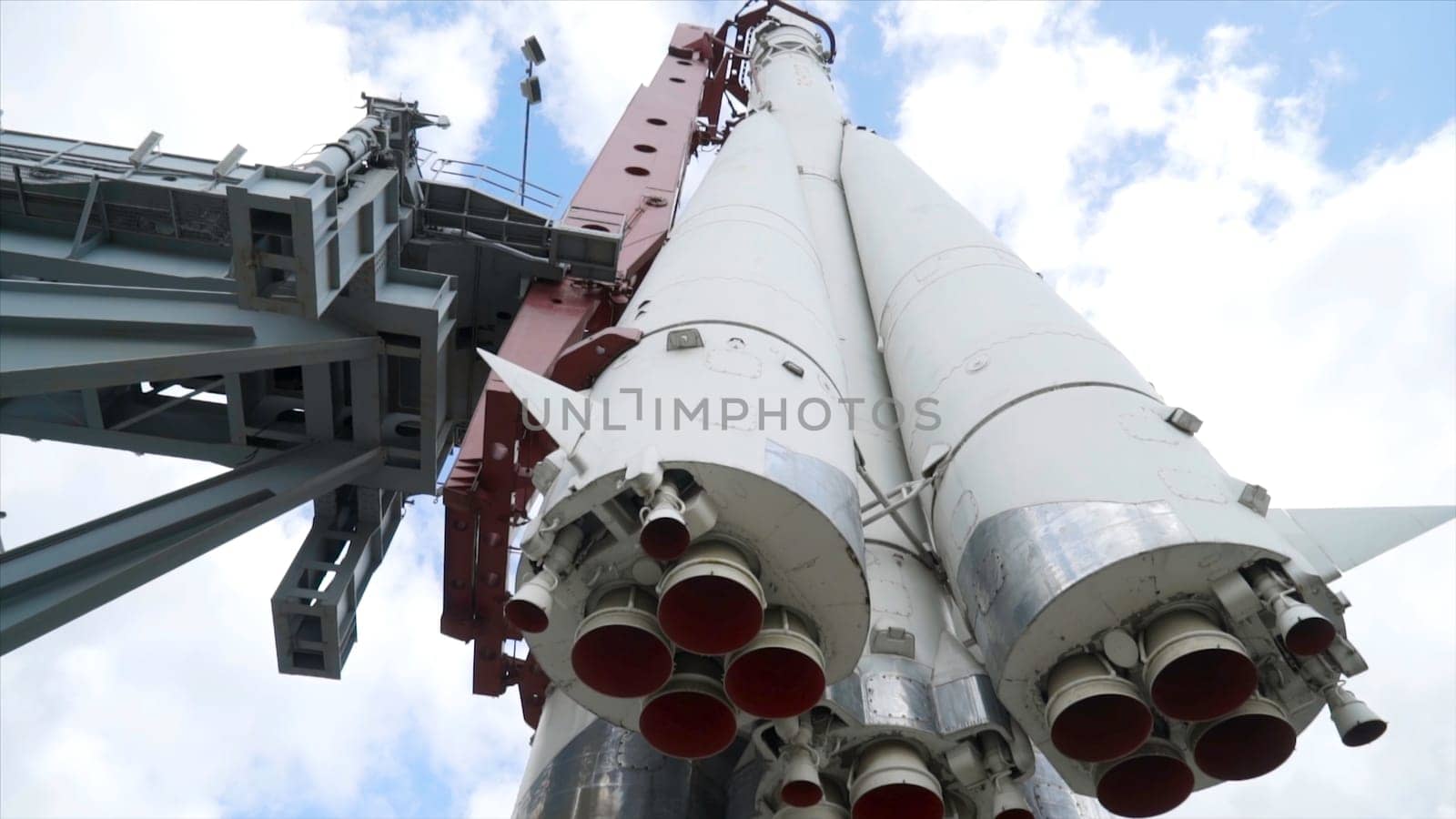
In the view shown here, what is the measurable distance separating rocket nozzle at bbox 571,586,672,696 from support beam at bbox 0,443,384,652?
3.37 metres

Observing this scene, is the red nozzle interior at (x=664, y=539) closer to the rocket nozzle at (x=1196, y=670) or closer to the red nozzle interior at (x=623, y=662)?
the red nozzle interior at (x=623, y=662)

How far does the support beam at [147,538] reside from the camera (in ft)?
16.7

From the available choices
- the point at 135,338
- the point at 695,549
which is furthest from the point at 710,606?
the point at 135,338

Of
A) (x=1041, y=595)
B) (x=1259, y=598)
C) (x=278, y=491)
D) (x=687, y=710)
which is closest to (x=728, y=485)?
(x=687, y=710)

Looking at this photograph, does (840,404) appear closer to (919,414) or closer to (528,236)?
(919,414)

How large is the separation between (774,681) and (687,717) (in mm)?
392

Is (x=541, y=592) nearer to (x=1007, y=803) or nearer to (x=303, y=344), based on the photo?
(x=1007, y=803)

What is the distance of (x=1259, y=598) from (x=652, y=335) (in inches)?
113

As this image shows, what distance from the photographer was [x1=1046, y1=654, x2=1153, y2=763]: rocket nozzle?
11.8 ft

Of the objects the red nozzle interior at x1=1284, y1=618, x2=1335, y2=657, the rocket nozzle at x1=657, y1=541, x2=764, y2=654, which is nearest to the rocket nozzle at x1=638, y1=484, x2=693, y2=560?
the rocket nozzle at x1=657, y1=541, x2=764, y2=654

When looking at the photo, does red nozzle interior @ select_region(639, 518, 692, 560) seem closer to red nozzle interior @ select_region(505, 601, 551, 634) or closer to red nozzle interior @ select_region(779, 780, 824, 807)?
red nozzle interior @ select_region(505, 601, 551, 634)

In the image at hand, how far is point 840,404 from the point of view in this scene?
451 cm

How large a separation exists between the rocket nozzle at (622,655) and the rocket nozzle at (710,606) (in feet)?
0.42

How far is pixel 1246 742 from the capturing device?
144 inches
